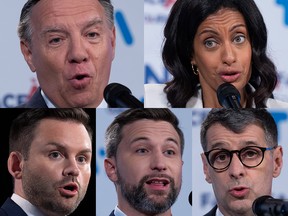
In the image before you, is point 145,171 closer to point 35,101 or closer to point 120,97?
point 120,97

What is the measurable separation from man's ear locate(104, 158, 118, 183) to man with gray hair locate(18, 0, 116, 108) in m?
0.29

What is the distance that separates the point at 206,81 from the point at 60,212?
99cm

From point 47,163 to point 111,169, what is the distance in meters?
0.33

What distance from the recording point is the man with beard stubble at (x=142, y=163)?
421 cm

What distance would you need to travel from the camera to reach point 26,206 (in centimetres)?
409

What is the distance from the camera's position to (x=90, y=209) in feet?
13.6

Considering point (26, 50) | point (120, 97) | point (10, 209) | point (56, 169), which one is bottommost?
point (10, 209)

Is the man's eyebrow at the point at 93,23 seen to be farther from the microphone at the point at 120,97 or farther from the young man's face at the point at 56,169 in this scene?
the young man's face at the point at 56,169

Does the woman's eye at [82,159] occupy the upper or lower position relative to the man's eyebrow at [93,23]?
lower

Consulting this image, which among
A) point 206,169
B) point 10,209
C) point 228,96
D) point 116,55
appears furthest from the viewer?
point 206,169

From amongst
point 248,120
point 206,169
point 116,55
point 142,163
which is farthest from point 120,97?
point 248,120

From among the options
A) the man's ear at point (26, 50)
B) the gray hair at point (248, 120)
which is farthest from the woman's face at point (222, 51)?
the man's ear at point (26, 50)

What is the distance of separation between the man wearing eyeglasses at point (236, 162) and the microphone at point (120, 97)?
542 millimetres

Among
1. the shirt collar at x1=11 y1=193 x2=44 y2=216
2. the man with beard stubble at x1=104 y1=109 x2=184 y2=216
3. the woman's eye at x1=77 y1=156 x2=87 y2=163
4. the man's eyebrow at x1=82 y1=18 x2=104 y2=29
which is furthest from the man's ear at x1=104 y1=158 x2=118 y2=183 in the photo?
the man's eyebrow at x1=82 y1=18 x2=104 y2=29
